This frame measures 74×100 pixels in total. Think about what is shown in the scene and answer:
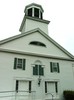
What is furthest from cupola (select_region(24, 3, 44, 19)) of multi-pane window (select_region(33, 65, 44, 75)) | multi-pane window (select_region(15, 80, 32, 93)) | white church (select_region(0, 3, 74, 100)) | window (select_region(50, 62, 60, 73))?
multi-pane window (select_region(15, 80, 32, 93))

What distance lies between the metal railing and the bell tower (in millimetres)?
9224

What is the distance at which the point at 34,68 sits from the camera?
50.4 ft

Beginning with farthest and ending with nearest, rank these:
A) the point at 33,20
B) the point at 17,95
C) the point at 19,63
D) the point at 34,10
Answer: the point at 34,10, the point at 33,20, the point at 19,63, the point at 17,95

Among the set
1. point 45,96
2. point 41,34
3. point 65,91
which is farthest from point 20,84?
point 41,34

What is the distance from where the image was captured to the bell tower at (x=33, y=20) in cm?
1977

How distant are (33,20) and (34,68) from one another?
8405mm

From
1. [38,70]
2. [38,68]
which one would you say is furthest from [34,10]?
[38,70]

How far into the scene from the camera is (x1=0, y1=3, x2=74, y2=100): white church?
13750 mm

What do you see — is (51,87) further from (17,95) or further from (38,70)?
(17,95)

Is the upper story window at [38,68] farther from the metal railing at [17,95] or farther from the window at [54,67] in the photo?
the metal railing at [17,95]

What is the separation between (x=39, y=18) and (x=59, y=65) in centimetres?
846

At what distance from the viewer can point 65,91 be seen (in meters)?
15.3

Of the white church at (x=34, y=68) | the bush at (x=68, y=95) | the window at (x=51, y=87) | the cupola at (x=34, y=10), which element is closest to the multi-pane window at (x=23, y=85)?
the white church at (x=34, y=68)

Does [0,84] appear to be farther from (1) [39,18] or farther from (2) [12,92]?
(1) [39,18]
